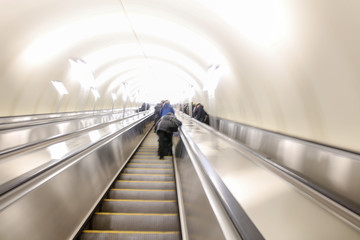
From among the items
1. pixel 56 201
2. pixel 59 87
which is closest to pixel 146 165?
pixel 56 201

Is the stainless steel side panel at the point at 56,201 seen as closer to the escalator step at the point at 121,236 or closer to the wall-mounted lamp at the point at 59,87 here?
the escalator step at the point at 121,236

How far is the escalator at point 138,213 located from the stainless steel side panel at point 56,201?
0.24m

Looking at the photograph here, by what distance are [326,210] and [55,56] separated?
764 centimetres

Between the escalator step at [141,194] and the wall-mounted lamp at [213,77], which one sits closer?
the escalator step at [141,194]

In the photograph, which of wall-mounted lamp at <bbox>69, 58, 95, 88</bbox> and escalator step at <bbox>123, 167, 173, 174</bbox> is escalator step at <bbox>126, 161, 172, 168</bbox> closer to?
escalator step at <bbox>123, 167, 173, 174</bbox>

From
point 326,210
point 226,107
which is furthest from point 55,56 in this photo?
point 326,210

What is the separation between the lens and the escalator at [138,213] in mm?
2721

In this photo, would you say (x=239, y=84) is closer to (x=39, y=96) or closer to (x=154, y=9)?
(x=154, y=9)

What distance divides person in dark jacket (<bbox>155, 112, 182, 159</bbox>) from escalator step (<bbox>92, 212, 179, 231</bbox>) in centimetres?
332

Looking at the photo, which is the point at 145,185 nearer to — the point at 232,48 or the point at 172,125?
the point at 172,125

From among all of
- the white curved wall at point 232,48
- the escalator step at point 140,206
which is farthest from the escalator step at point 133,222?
the white curved wall at point 232,48

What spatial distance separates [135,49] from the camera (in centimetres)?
859

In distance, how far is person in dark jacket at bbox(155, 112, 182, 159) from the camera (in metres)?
6.25

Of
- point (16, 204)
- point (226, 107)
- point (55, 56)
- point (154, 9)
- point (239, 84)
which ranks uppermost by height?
point (154, 9)
